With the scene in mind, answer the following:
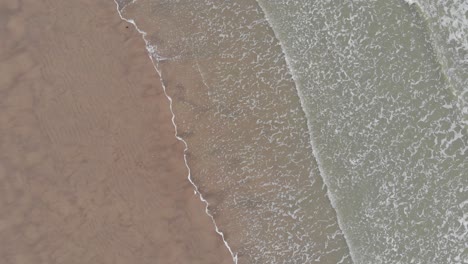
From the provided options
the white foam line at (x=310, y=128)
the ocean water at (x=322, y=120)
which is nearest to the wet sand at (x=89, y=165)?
the ocean water at (x=322, y=120)

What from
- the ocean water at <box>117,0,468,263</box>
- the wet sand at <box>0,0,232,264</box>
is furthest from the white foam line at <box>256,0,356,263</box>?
the wet sand at <box>0,0,232,264</box>

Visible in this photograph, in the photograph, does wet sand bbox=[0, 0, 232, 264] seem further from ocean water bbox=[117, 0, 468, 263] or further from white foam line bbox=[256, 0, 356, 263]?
white foam line bbox=[256, 0, 356, 263]

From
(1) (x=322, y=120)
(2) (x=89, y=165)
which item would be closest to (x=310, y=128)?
(1) (x=322, y=120)

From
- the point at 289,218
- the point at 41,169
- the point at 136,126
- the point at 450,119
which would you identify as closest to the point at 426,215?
the point at 450,119

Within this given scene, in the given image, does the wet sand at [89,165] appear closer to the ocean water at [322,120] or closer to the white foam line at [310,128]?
the ocean water at [322,120]
